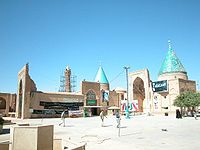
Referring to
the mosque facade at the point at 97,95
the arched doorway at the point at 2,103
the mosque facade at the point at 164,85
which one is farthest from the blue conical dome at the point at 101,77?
the arched doorway at the point at 2,103

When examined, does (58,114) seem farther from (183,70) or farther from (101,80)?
(183,70)

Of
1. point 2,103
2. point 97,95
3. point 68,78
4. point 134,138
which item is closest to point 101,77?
point 97,95

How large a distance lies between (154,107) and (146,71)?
7991 millimetres

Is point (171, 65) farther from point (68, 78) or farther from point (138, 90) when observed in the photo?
point (68, 78)

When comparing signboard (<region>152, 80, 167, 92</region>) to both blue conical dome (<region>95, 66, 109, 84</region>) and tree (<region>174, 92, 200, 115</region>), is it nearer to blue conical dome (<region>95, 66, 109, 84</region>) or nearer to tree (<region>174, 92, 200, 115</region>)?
tree (<region>174, 92, 200, 115</region>)

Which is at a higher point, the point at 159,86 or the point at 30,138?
the point at 159,86

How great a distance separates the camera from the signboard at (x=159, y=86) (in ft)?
154

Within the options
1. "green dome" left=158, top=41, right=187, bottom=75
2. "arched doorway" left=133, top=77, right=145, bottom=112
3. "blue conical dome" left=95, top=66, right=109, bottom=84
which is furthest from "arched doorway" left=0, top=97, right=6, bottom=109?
"green dome" left=158, top=41, right=187, bottom=75

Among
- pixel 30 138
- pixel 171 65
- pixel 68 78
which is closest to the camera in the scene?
pixel 30 138

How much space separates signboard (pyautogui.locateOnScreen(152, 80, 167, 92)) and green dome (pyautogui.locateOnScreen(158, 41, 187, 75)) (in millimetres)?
4164

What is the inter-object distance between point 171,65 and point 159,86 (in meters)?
6.45

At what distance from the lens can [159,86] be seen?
47.8 m

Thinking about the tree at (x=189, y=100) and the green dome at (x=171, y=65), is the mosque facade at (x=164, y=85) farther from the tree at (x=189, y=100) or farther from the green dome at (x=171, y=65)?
the tree at (x=189, y=100)

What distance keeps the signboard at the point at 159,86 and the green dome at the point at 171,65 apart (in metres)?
4.16
